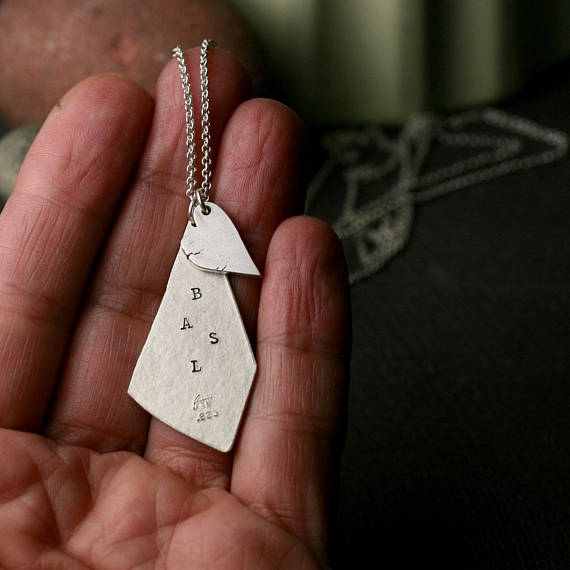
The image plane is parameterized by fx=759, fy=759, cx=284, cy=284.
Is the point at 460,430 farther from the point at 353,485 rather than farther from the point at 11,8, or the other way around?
the point at 11,8

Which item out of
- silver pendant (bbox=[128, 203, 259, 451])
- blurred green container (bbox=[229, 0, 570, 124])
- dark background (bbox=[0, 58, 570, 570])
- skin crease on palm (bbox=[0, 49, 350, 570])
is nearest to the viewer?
skin crease on palm (bbox=[0, 49, 350, 570])

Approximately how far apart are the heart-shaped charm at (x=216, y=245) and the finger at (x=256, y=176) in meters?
0.02

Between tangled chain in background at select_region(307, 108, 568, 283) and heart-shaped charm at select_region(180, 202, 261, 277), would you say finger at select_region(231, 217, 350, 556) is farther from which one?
tangled chain in background at select_region(307, 108, 568, 283)

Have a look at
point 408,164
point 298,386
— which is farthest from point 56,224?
point 408,164

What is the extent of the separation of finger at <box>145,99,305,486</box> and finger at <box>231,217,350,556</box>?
0.04 metres

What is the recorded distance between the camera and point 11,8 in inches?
63.1

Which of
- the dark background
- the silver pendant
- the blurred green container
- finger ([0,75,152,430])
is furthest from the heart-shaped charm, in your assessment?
the blurred green container

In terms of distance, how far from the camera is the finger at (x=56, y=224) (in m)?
0.87

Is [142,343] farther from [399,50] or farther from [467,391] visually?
[399,50]

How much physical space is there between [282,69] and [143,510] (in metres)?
1.29

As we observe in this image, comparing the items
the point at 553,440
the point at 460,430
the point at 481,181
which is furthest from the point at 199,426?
the point at 481,181

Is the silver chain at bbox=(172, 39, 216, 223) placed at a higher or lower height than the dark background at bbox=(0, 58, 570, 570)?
higher

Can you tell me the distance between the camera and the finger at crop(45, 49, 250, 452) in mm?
907

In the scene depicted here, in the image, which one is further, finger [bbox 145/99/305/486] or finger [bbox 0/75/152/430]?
finger [bbox 145/99/305/486]
